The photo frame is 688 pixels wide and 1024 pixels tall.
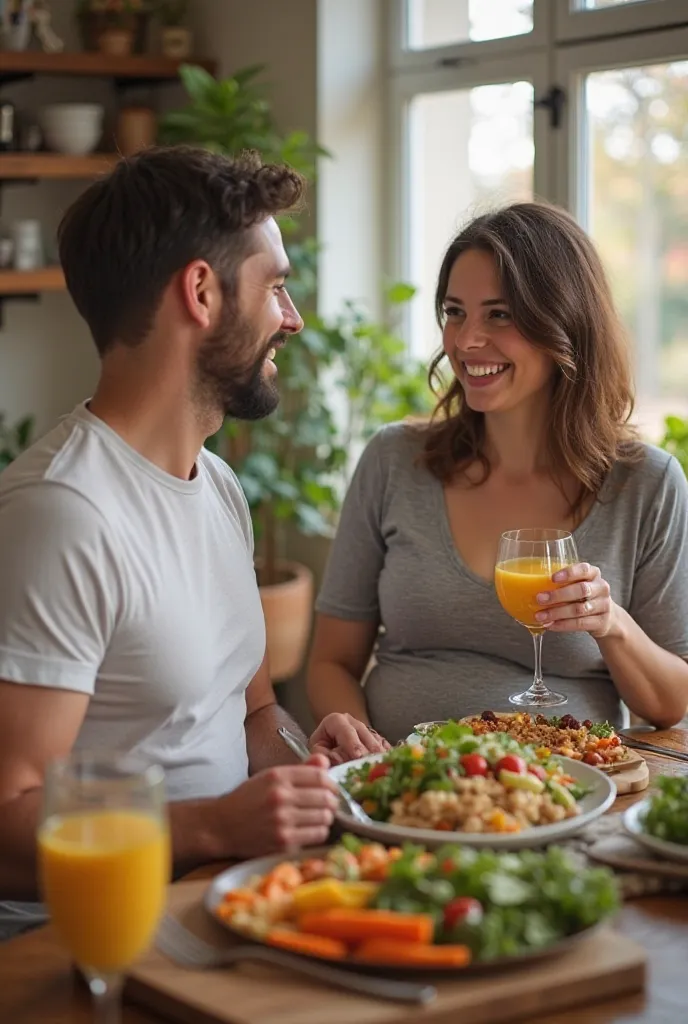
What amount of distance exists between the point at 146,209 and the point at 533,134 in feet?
7.54

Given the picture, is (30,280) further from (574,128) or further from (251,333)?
(251,333)

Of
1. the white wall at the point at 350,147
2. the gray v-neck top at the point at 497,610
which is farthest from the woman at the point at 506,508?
the white wall at the point at 350,147

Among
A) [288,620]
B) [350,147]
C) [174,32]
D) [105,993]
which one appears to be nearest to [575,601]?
[105,993]

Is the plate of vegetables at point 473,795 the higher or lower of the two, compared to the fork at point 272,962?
higher

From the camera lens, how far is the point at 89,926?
1.01 meters

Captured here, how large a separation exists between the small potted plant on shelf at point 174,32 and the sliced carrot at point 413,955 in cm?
386

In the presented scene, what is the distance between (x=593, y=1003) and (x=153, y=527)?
2.66 feet

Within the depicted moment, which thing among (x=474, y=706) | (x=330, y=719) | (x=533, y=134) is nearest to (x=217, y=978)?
(x=330, y=719)

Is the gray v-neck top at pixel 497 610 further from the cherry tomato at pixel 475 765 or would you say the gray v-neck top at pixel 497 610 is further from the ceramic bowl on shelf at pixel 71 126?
the ceramic bowl on shelf at pixel 71 126

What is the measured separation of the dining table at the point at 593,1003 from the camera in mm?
1212

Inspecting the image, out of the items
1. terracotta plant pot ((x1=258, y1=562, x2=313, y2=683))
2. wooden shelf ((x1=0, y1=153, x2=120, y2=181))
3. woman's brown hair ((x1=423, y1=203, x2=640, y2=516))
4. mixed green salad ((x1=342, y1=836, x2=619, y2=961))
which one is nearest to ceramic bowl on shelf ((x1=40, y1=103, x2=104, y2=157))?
wooden shelf ((x1=0, y1=153, x2=120, y2=181))

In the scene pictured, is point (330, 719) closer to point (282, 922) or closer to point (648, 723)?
point (282, 922)

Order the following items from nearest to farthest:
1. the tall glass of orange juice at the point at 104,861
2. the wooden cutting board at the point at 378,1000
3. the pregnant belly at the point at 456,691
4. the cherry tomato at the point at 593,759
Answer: the tall glass of orange juice at the point at 104,861 → the wooden cutting board at the point at 378,1000 → the cherry tomato at the point at 593,759 → the pregnant belly at the point at 456,691

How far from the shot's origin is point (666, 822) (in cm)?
148
